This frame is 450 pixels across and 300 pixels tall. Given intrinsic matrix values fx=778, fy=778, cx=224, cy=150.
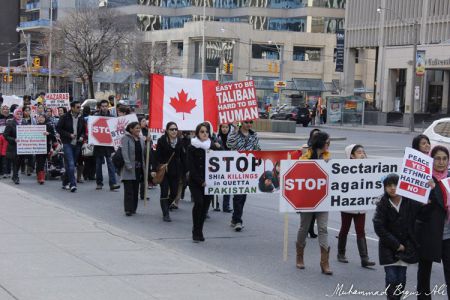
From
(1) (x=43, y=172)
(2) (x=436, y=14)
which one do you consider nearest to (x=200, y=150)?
(1) (x=43, y=172)

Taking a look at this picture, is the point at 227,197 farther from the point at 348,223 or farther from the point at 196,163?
the point at 348,223

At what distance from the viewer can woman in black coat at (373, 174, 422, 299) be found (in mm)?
7305

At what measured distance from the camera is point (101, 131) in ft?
57.2

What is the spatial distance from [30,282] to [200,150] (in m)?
4.19

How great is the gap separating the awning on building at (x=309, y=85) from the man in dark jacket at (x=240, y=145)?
72.8m

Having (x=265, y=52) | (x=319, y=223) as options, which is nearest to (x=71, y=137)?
(x=319, y=223)

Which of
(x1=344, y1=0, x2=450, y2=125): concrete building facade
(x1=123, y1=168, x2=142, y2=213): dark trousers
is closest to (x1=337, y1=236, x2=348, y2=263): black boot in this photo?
(x1=123, y1=168, x2=142, y2=213): dark trousers

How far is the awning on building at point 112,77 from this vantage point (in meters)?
88.2

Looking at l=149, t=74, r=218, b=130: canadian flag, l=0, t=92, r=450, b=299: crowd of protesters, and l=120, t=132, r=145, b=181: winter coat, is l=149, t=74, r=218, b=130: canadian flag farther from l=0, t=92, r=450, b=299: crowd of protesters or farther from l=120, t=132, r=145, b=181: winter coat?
l=120, t=132, r=145, b=181: winter coat

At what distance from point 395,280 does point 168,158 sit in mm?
6679

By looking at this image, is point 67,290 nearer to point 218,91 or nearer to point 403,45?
point 218,91

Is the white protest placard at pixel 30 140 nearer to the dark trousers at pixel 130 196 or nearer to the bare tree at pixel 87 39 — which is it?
the dark trousers at pixel 130 196

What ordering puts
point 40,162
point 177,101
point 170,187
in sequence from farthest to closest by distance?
point 40,162
point 177,101
point 170,187

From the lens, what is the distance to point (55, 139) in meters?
19.2
